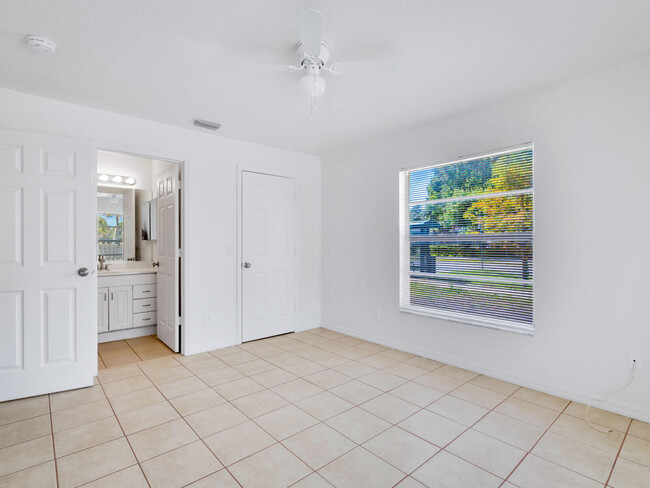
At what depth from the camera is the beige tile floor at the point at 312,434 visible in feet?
5.96

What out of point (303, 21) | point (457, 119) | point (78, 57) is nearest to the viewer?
point (303, 21)

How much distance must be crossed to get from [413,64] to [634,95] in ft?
5.21

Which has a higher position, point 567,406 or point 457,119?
point 457,119

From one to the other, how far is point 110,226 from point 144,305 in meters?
1.30

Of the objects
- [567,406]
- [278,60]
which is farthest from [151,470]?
[567,406]

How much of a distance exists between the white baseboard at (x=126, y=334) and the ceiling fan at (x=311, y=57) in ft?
12.8

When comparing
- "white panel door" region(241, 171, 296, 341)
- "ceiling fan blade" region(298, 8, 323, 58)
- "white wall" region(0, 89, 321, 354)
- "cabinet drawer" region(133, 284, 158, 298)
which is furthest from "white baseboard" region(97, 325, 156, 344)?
"ceiling fan blade" region(298, 8, 323, 58)

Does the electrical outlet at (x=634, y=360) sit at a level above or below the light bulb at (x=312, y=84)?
below

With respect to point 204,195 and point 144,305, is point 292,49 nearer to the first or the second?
point 204,195

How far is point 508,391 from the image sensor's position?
9.33 ft

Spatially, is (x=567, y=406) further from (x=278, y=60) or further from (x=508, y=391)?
(x=278, y=60)

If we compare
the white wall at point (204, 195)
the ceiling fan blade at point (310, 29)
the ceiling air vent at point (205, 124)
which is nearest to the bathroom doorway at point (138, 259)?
the white wall at point (204, 195)

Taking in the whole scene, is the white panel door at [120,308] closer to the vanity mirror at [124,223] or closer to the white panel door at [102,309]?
the white panel door at [102,309]

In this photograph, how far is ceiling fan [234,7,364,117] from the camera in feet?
5.40
